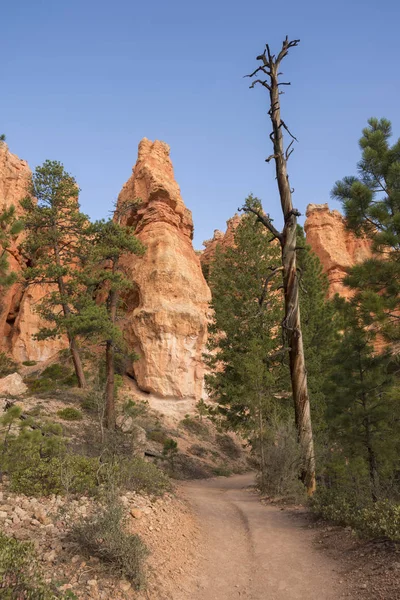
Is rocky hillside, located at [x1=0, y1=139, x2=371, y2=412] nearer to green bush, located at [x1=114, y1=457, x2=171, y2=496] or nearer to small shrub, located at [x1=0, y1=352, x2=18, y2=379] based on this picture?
small shrub, located at [x1=0, y1=352, x2=18, y2=379]

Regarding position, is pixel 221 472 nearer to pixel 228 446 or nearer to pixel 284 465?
pixel 228 446

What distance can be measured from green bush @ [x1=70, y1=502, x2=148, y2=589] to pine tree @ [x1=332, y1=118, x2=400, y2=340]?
7.35 metres

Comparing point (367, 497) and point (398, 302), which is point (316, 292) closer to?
point (398, 302)

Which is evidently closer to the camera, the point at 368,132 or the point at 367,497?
the point at 367,497

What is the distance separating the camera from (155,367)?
26297 millimetres

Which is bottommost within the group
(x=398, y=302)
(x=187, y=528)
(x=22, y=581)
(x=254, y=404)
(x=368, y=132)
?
(x=187, y=528)

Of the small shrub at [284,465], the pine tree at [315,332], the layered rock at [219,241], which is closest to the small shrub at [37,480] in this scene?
the small shrub at [284,465]

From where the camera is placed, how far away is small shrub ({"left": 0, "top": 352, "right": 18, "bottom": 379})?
28698mm

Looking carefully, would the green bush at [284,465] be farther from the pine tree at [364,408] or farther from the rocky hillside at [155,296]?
the rocky hillside at [155,296]

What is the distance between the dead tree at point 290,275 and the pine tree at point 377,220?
2.86m

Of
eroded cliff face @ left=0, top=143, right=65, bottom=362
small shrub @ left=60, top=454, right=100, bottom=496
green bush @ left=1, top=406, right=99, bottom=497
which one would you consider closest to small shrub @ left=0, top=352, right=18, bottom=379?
eroded cliff face @ left=0, top=143, right=65, bottom=362

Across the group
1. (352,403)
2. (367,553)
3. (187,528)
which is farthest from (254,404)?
(367,553)

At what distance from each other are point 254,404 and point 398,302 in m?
5.19

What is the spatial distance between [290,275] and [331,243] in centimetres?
4545
